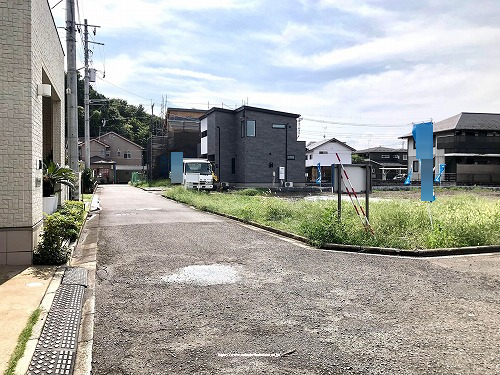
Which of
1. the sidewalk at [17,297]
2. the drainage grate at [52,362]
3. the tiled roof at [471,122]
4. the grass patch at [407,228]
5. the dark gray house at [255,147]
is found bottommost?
the drainage grate at [52,362]

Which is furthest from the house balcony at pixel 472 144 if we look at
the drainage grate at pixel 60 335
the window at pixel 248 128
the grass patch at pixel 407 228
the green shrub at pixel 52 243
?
the drainage grate at pixel 60 335

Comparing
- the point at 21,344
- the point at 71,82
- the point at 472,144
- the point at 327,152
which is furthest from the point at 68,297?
the point at 327,152

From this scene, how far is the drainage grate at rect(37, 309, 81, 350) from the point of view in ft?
12.5

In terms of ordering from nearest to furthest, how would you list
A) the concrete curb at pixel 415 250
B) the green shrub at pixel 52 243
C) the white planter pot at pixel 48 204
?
the green shrub at pixel 52 243
the concrete curb at pixel 415 250
the white planter pot at pixel 48 204

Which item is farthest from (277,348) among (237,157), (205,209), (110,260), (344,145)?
(344,145)

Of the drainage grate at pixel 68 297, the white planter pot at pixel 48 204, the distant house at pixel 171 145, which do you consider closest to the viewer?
the drainage grate at pixel 68 297

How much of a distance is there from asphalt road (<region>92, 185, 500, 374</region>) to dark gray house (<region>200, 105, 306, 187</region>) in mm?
28107

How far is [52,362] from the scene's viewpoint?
347 centimetres

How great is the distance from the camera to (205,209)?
60.1 feet

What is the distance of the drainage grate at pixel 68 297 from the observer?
194 inches

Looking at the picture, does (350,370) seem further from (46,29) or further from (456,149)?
(456,149)

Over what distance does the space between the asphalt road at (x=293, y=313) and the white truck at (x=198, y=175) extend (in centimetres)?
2265

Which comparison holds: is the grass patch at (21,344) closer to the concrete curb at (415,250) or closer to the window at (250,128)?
the concrete curb at (415,250)

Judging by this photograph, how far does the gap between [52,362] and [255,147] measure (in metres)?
33.6
